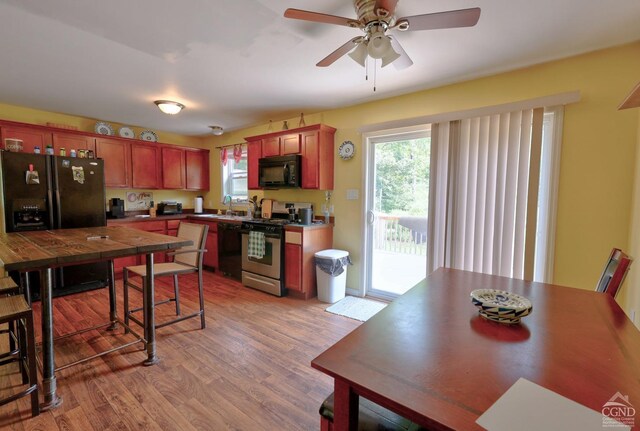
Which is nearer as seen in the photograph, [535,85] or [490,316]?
[490,316]

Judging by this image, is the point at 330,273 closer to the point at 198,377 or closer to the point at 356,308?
the point at 356,308

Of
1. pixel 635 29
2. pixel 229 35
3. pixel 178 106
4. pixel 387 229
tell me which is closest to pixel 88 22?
pixel 229 35

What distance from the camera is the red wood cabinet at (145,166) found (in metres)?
4.55

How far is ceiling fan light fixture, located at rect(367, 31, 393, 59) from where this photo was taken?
1647 mm

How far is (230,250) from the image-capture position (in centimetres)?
423

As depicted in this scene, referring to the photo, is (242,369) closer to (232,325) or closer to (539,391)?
(232,325)

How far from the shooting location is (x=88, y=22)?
189cm

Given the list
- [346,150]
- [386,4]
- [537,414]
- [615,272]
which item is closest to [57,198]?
[346,150]

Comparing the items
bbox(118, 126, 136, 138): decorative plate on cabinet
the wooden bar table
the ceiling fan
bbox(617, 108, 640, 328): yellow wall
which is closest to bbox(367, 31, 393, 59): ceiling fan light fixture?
the ceiling fan

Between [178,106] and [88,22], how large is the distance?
5.08 ft

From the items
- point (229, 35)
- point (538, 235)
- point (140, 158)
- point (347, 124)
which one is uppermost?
point (229, 35)

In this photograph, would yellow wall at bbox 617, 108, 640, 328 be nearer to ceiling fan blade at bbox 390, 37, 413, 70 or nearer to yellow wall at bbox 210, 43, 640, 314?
yellow wall at bbox 210, 43, 640, 314

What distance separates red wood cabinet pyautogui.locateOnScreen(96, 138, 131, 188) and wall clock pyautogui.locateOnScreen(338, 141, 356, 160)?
335 centimetres

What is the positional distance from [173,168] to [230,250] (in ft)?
6.50
